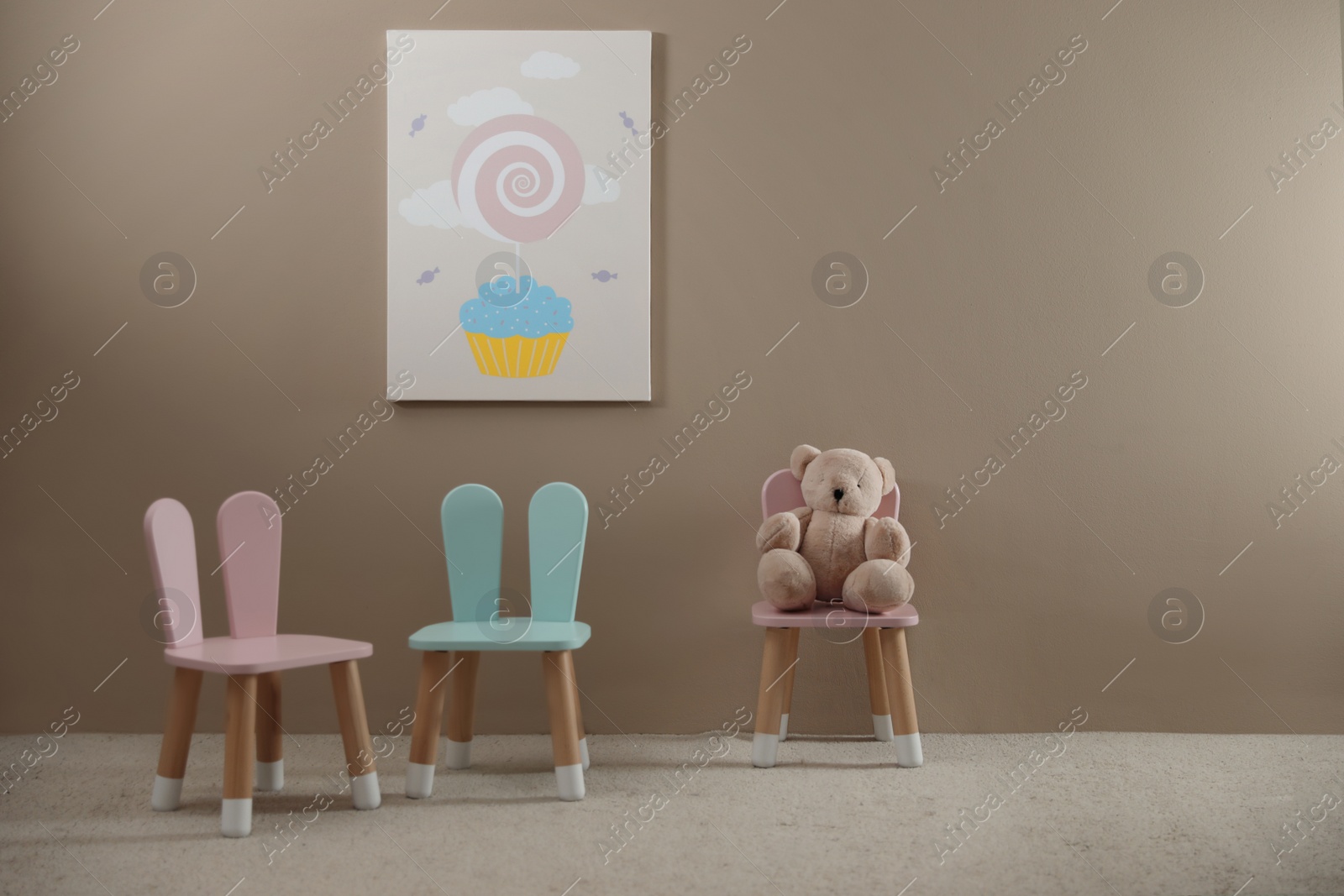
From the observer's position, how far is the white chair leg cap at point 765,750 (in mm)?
2127

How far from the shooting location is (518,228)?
95.2 inches

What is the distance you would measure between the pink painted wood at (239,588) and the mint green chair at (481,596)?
224 mm

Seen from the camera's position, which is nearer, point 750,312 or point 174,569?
→ point 174,569

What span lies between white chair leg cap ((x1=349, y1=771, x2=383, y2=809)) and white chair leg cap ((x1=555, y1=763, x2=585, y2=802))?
0.37m

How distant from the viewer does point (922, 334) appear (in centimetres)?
245

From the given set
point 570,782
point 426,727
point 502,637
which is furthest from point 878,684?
point 426,727

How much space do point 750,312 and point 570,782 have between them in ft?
4.09

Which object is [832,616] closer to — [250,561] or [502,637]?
[502,637]

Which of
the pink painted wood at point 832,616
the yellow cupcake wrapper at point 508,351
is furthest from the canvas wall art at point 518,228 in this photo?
the pink painted wood at point 832,616

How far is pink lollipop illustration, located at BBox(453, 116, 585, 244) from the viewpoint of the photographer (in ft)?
7.92

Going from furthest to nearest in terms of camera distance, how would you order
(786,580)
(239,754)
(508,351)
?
(508,351), (786,580), (239,754)

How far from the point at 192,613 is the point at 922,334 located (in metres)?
1.84

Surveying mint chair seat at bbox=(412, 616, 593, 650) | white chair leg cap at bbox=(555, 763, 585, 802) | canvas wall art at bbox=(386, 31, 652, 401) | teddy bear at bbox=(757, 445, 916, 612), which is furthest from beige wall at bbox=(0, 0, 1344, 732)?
white chair leg cap at bbox=(555, 763, 585, 802)

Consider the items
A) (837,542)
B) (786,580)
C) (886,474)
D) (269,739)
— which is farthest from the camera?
(886,474)
